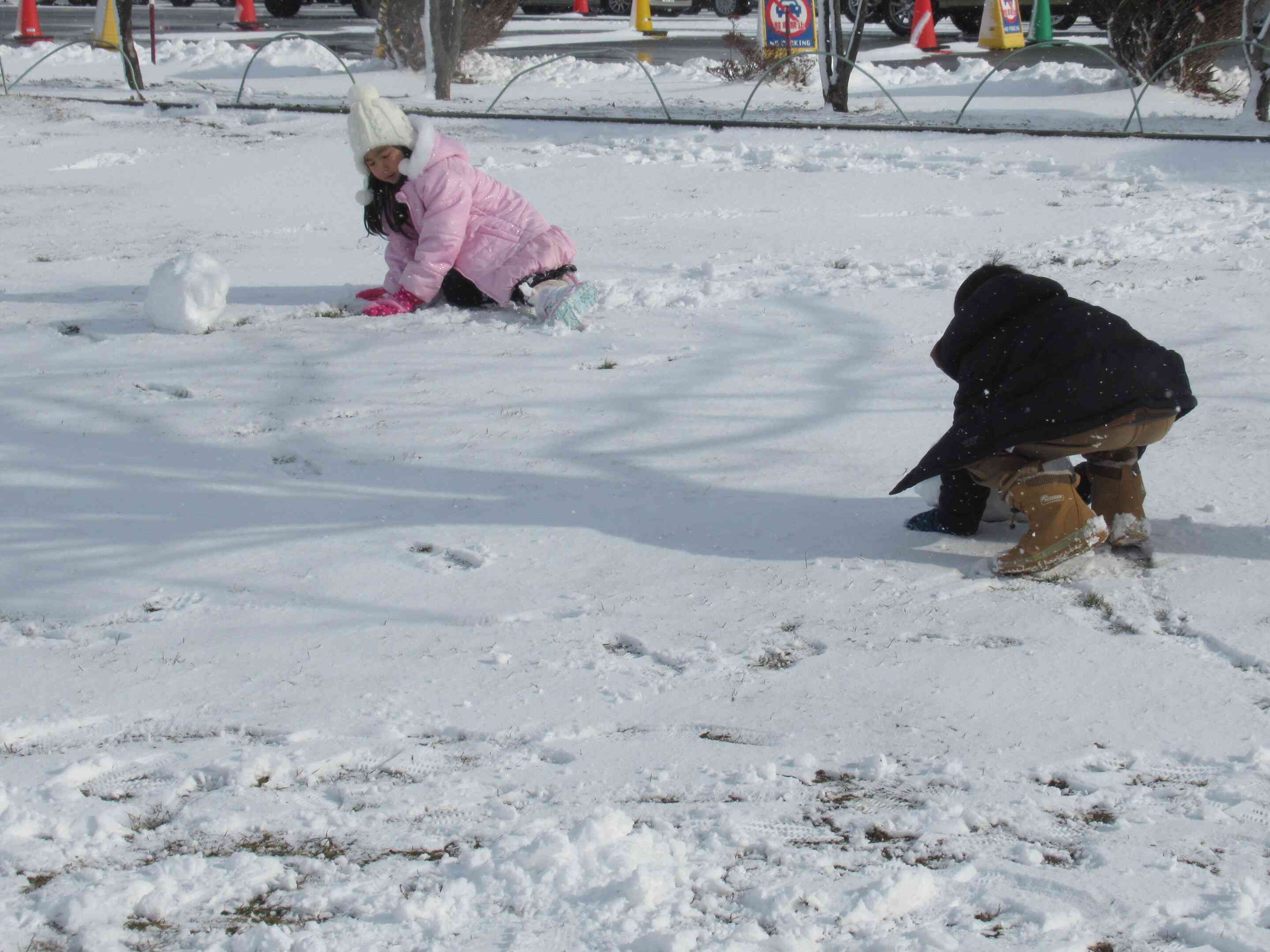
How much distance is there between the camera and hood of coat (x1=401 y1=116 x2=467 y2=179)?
473 centimetres

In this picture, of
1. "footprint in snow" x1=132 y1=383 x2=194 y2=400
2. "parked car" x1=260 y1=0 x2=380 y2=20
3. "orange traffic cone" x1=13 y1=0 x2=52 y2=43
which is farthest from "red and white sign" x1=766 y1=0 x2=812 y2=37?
"parked car" x1=260 y1=0 x2=380 y2=20

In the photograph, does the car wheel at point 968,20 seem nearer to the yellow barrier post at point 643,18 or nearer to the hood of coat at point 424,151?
the yellow barrier post at point 643,18

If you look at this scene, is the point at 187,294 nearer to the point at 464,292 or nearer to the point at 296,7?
the point at 464,292

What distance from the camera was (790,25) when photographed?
1243 centimetres

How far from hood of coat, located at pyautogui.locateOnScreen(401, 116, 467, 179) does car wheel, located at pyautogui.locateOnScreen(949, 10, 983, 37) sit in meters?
13.8

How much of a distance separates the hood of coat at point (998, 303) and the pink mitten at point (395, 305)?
2.56 m

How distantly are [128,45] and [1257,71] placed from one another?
9452mm

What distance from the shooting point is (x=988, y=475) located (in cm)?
298

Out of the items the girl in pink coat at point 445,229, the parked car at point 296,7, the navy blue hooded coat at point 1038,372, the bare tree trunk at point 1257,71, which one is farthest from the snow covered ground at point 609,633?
the parked car at point 296,7

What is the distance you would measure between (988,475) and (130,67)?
1048 cm

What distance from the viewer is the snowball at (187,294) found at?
15.2 feet

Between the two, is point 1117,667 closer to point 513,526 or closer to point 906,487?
point 906,487

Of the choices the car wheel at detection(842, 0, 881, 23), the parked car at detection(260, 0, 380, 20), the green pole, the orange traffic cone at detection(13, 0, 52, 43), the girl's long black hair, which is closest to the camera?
the girl's long black hair

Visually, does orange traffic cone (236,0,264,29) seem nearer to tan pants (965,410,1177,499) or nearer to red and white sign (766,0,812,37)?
red and white sign (766,0,812,37)
